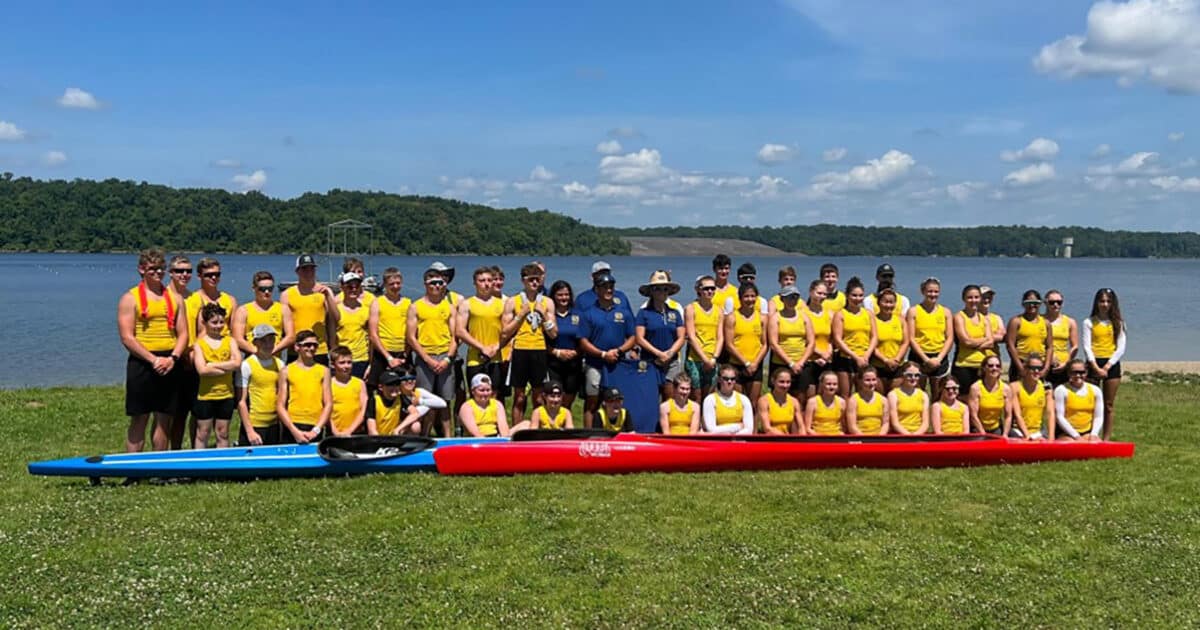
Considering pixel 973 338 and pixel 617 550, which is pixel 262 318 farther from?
pixel 973 338

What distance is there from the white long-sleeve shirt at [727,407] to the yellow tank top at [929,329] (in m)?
2.31

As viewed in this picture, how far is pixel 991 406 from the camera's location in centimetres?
961

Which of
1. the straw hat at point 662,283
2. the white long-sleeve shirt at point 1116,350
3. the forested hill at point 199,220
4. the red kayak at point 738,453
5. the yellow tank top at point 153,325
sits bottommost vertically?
the red kayak at point 738,453

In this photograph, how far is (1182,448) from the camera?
9.77 metres

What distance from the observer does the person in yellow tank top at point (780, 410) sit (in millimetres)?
9188

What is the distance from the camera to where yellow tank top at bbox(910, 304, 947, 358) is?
1000 cm

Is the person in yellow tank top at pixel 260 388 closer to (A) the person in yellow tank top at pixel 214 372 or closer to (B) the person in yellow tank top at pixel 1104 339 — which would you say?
(A) the person in yellow tank top at pixel 214 372

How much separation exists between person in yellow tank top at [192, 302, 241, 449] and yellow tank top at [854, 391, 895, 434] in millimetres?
6123

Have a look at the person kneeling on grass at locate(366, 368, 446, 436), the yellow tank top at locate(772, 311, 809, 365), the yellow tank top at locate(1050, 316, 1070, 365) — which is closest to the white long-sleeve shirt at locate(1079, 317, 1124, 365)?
the yellow tank top at locate(1050, 316, 1070, 365)

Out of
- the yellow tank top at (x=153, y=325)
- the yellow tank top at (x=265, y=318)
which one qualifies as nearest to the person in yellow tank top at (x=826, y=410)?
the yellow tank top at (x=265, y=318)

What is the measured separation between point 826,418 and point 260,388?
561cm

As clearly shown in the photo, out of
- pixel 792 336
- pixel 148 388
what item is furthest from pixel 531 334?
pixel 148 388

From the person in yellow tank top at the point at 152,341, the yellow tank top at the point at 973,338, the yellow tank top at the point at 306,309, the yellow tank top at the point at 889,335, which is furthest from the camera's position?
the yellow tank top at the point at 973,338

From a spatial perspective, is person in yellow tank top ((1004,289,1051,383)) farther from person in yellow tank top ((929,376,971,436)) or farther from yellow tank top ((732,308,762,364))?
yellow tank top ((732,308,762,364))
